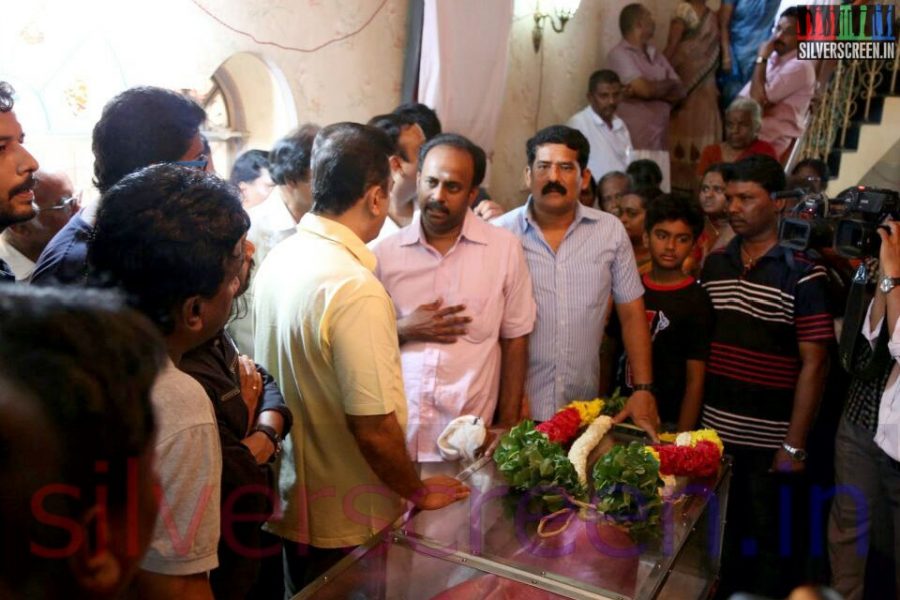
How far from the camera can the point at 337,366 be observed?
5.35ft

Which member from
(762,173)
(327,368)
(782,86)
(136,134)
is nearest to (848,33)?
(782,86)

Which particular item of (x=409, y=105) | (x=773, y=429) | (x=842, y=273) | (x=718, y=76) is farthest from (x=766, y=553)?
(x=718, y=76)

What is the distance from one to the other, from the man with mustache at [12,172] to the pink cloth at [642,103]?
476cm

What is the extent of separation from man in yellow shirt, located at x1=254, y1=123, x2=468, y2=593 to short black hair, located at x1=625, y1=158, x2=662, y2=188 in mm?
2664

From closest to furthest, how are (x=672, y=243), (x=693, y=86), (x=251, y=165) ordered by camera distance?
→ 1. (x=672, y=243)
2. (x=251, y=165)
3. (x=693, y=86)

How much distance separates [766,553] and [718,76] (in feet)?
16.0

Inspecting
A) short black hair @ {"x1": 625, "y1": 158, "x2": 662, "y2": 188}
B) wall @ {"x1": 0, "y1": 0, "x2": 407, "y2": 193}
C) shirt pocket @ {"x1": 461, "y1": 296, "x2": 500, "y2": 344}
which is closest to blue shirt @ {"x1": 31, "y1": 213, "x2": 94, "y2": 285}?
wall @ {"x1": 0, "y1": 0, "x2": 407, "y2": 193}

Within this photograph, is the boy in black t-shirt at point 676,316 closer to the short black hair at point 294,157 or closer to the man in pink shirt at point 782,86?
the short black hair at point 294,157

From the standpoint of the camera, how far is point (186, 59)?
8.77 ft

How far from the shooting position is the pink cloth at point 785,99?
5.56m

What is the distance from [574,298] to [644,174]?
2.05 m

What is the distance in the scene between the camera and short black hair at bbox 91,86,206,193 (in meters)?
1.66

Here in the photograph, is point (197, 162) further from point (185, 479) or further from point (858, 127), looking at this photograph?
point (858, 127)

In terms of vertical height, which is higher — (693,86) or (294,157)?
(693,86)
